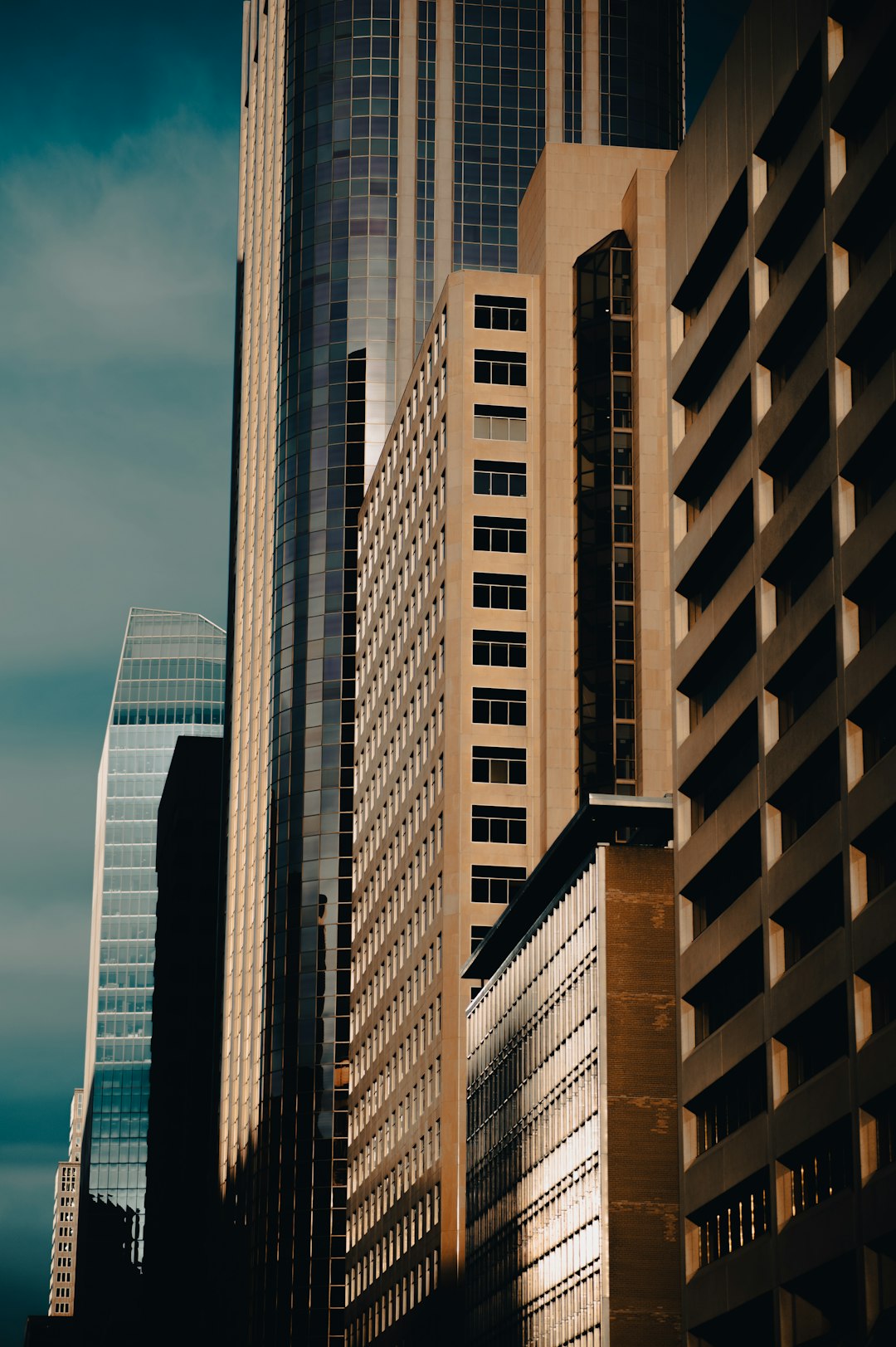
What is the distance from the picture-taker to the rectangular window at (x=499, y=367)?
490 ft

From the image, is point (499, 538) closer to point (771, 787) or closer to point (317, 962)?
point (317, 962)

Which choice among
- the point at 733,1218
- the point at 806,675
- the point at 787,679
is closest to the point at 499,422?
the point at 787,679

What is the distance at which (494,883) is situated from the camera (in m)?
140

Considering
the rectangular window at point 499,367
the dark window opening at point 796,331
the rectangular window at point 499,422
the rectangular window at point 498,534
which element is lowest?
the dark window opening at point 796,331

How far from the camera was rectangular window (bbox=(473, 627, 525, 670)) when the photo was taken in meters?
144

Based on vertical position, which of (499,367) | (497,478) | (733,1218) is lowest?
(733,1218)

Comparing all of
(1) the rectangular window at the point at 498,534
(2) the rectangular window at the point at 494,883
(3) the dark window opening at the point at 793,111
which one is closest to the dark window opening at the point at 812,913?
(3) the dark window opening at the point at 793,111

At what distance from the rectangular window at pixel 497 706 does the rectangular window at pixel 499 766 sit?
1989 mm

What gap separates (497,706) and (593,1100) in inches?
1967

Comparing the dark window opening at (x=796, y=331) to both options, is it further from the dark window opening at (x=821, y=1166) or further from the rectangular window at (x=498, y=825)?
the rectangular window at (x=498, y=825)

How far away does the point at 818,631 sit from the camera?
6869 centimetres

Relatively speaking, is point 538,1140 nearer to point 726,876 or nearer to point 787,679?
point 726,876

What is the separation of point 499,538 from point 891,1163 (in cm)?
9010

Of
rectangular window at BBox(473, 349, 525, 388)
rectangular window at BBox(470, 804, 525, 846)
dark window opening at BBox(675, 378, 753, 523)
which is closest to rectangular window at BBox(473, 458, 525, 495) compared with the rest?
rectangular window at BBox(473, 349, 525, 388)
